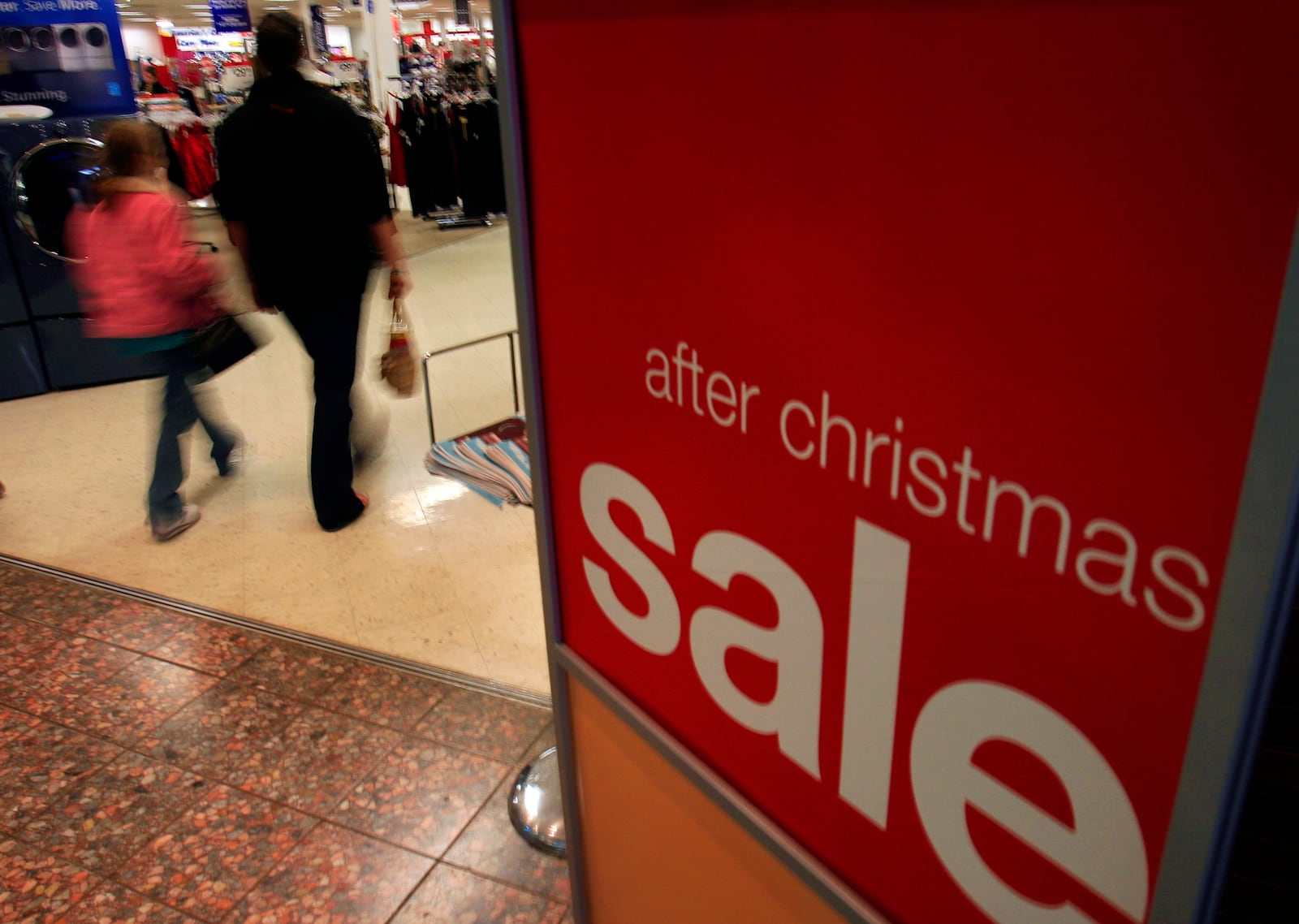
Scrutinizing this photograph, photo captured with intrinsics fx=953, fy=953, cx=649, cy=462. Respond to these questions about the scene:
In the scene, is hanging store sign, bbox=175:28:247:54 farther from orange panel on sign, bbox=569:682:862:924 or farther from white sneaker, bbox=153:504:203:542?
orange panel on sign, bbox=569:682:862:924

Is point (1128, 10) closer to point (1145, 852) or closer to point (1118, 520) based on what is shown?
point (1118, 520)

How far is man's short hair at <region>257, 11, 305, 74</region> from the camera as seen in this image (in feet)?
9.50

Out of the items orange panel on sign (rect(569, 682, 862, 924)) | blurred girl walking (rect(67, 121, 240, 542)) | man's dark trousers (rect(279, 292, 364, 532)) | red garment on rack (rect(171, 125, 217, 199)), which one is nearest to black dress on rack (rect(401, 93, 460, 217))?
red garment on rack (rect(171, 125, 217, 199))

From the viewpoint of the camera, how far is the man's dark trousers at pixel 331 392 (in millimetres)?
3262

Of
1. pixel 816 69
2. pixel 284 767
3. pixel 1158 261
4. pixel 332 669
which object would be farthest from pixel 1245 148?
pixel 332 669

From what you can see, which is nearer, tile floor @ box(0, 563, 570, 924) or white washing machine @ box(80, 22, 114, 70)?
tile floor @ box(0, 563, 570, 924)

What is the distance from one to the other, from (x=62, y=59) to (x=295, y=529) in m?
3.38

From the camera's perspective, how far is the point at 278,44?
289 centimetres

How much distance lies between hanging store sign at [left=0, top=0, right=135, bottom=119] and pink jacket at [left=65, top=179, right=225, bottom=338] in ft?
7.99

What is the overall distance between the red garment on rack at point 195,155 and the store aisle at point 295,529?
17.9ft

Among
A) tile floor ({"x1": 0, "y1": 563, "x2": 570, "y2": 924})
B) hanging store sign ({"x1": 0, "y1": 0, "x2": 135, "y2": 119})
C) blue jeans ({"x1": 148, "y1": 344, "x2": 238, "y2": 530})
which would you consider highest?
hanging store sign ({"x1": 0, "y1": 0, "x2": 135, "y2": 119})

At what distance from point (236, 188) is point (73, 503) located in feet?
5.76

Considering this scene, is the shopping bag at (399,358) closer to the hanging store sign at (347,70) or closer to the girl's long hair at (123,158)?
the girl's long hair at (123,158)

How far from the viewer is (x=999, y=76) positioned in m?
0.64
